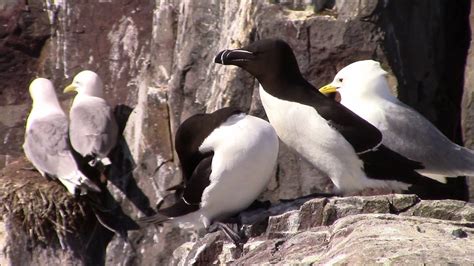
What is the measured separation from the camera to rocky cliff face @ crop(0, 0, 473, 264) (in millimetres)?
9688

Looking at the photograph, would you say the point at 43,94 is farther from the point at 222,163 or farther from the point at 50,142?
the point at 222,163

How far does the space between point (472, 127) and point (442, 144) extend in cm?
167

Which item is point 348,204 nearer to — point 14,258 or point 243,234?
point 243,234

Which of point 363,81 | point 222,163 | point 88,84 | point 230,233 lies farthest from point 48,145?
point 230,233

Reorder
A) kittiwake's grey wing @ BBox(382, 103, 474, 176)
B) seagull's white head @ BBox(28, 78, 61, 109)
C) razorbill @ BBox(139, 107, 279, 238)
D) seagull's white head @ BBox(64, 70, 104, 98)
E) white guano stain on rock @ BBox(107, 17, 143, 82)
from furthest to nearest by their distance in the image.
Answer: white guano stain on rock @ BBox(107, 17, 143, 82) < seagull's white head @ BBox(28, 78, 61, 109) < seagull's white head @ BBox(64, 70, 104, 98) < kittiwake's grey wing @ BBox(382, 103, 474, 176) < razorbill @ BBox(139, 107, 279, 238)

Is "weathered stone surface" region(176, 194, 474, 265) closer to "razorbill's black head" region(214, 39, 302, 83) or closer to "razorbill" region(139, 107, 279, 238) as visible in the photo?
"razorbill" region(139, 107, 279, 238)

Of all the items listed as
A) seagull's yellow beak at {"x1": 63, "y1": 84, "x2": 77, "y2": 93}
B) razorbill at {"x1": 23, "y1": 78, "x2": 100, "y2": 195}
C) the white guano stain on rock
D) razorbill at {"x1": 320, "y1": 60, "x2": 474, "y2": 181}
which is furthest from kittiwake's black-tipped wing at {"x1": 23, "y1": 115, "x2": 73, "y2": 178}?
razorbill at {"x1": 320, "y1": 60, "x2": 474, "y2": 181}

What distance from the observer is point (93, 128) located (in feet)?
38.4

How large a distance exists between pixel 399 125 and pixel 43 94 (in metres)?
4.48

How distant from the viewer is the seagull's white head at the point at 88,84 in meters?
11.9

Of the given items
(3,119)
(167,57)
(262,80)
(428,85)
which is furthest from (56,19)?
(262,80)

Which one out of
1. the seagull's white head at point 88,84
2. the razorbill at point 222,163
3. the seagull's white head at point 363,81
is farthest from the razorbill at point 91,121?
the razorbill at point 222,163

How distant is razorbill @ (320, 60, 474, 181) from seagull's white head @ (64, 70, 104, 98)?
141 inches

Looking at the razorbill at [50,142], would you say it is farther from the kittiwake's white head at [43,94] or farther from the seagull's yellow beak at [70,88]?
the seagull's yellow beak at [70,88]
